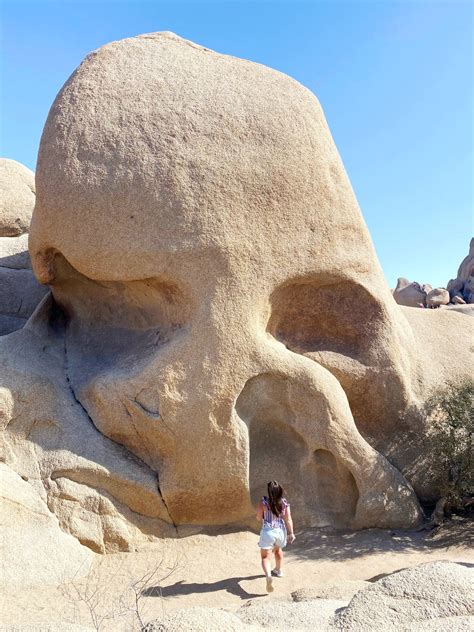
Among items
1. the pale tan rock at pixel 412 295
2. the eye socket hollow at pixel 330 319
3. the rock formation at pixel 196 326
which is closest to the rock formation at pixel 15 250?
the rock formation at pixel 196 326

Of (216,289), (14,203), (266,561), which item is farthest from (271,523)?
(14,203)

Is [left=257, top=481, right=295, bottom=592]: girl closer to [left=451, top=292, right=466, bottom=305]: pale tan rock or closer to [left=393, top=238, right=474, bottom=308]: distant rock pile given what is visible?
[left=393, top=238, right=474, bottom=308]: distant rock pile

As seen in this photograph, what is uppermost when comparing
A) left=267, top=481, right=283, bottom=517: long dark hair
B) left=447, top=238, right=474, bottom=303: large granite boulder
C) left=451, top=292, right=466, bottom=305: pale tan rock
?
left=447, top=238, right=474, bottom=303: large granite boulder

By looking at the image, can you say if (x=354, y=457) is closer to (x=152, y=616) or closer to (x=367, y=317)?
(x=367, y=317)

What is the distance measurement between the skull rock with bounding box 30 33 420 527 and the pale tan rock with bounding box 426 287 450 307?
1873cm

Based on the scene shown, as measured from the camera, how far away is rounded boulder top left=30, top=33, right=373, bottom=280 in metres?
6.21

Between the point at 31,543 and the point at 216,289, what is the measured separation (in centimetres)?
302

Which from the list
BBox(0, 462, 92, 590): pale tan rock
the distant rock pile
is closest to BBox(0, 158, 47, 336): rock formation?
BBox(0, 462, 92, 590): pale tan rock

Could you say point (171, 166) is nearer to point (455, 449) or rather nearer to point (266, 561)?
point (266, 561)

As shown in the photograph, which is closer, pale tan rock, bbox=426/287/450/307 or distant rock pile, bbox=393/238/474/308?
pale tan rock, bbox=426/287/450/307

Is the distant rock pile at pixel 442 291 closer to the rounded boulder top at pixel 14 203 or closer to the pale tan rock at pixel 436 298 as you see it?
the pale tan rock at pixel 436 298

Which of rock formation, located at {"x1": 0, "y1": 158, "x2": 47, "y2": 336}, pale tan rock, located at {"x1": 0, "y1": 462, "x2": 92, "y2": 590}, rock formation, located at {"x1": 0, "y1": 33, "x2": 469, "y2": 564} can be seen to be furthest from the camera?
rock formation, located at {"x1": 0, "y1": 158, "x2": 47, "y2": 336}

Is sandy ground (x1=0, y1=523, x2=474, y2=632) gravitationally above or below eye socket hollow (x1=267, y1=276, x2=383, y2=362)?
below

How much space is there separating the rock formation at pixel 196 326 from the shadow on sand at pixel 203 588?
850mm
